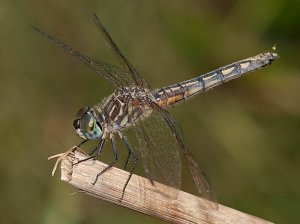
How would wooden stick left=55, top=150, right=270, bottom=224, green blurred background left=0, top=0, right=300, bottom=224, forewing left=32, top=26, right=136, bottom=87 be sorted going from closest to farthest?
wooden stick left=55, top=150, right=270, bottom=224, forewing left=32, top=26, right=136, bottom=87, green blurred background left=0, top=0, right=300, bottom=224

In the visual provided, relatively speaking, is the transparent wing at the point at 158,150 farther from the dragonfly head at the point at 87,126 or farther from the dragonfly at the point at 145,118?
the dragonfly head at the point at 87,126

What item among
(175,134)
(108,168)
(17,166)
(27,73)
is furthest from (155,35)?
(108,168)

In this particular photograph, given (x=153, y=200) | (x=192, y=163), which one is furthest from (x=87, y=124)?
(x=153, y=200)

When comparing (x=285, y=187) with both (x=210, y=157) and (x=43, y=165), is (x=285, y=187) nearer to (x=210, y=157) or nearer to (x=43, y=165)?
(x=210, y=157)

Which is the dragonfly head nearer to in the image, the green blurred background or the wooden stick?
the wooden stick

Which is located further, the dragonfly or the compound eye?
the compound eye

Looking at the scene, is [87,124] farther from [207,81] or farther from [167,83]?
[167,83]

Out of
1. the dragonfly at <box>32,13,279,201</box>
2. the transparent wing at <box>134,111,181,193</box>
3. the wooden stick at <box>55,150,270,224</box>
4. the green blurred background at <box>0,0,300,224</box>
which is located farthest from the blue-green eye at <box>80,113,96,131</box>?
the green blurred background at <box>0,0,300,224</box>
